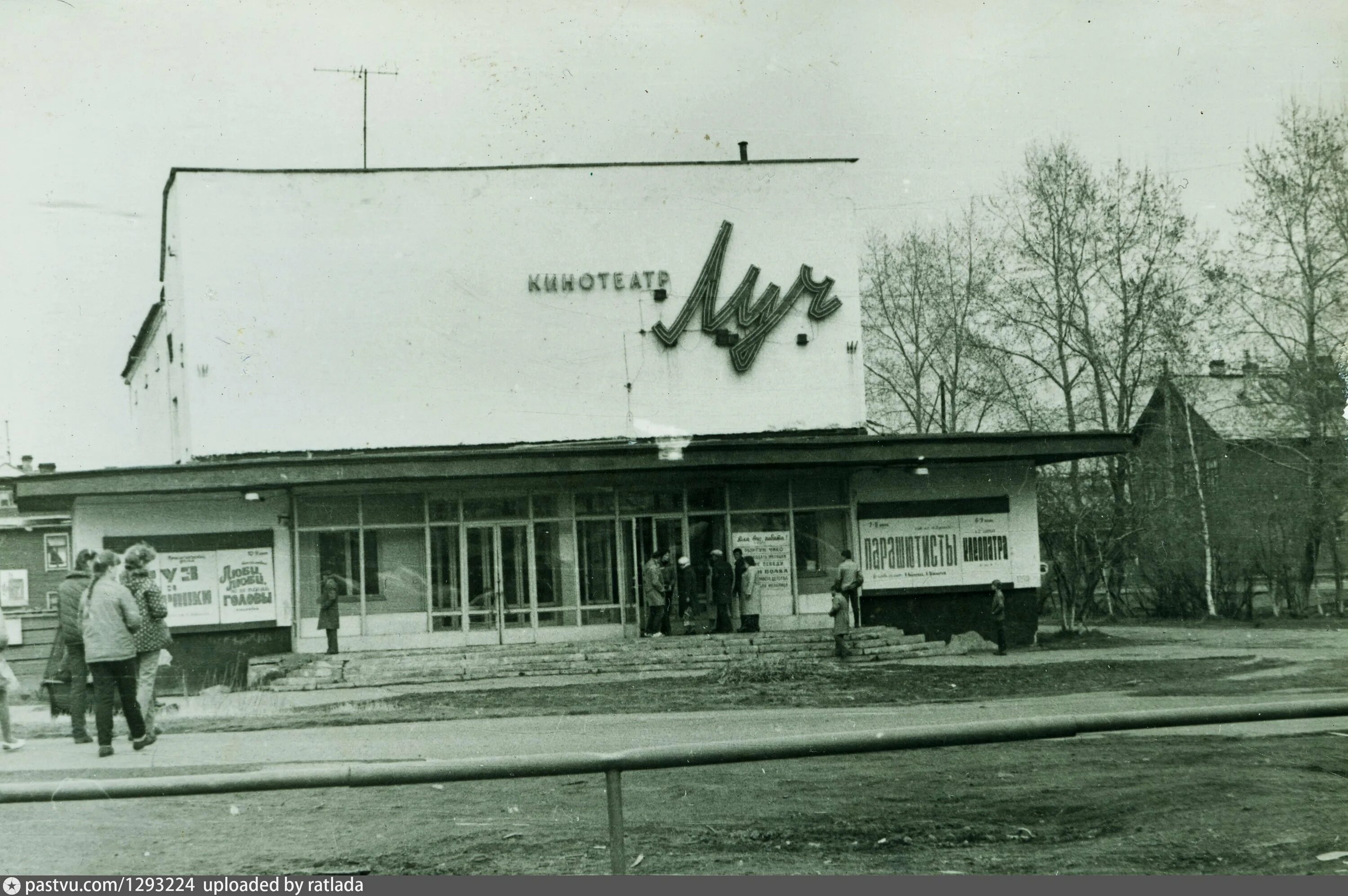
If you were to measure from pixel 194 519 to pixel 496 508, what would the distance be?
4.82 metres

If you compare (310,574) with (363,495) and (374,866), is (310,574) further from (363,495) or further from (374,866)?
(374,866)

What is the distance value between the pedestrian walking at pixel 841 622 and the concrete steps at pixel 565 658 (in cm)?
23

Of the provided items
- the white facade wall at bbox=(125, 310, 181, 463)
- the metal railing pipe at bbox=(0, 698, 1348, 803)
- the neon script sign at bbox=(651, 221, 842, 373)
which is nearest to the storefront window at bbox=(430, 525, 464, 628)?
the neon script sign at bbox=(651, 221, 842, 373)

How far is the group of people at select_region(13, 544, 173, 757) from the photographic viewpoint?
976cm

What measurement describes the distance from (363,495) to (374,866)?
14925 mm

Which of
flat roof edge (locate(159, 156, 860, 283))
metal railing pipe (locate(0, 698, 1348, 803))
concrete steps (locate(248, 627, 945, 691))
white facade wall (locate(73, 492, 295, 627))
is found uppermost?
flat roof edge (locate(159, 156, 860, 283))

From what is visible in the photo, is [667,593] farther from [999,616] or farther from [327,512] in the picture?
[327,512]

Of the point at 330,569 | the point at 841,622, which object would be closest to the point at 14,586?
the point at 330,569

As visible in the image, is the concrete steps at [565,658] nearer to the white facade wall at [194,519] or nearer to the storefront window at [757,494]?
the white facade wall at [194,519]

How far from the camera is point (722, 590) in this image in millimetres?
20641

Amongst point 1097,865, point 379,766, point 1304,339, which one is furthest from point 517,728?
point 1304,339

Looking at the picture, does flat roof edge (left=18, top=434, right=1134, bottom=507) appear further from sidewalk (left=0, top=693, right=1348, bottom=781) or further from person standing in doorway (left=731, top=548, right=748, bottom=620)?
sidewalk (left=0, top=693, right=1348, bottom=781)

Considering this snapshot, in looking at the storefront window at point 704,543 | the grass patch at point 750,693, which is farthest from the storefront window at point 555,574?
the grass patch at point 750,693

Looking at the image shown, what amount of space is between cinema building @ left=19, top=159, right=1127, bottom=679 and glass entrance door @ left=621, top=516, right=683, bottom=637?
51 mm
